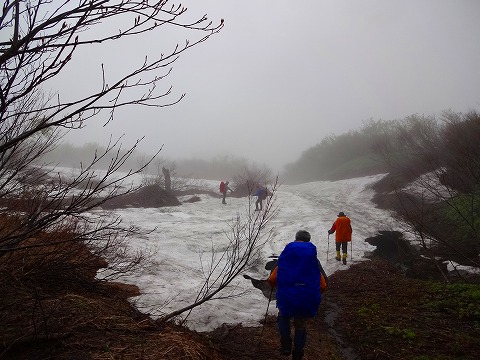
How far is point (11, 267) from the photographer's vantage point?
12.8ft

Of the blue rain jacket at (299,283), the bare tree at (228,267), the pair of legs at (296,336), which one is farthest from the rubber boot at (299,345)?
the bare tree at (228,267)

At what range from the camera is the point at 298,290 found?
13.2ft

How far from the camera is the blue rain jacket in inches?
157

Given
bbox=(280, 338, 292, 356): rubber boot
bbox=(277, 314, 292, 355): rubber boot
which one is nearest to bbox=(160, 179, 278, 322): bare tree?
bbox=(277, 314, 292, 355): rubber boot

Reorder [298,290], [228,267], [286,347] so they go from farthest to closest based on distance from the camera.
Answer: [228,267] → [286,347] → [298,290]

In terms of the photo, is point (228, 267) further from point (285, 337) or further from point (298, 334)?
point (298, 334)

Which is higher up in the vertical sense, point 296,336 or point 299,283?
point 299,283

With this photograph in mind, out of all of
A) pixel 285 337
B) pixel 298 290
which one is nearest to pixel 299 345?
pixel 285 337

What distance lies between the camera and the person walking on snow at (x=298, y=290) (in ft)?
13.1

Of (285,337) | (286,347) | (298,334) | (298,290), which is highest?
(298,290)

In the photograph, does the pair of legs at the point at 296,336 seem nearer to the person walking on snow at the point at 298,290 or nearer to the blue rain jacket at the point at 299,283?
the person walking on snow at the point at 298,290

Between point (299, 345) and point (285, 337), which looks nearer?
point (299, 345)

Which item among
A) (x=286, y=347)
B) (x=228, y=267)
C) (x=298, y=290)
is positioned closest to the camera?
(x=298, y=290)

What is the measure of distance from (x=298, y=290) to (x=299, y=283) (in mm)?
91
